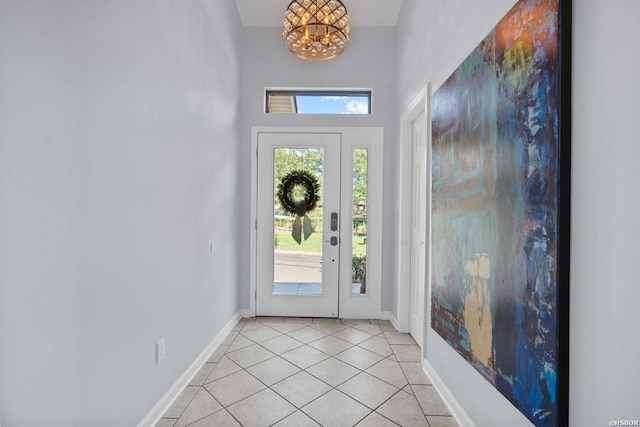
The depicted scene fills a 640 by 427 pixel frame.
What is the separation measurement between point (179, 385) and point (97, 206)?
1381 millimetres

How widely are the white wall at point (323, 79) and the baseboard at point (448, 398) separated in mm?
1239

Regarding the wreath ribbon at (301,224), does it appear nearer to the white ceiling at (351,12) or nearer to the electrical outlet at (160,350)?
the electrical outlet at (160,350)

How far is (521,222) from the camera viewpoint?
1.19 meters

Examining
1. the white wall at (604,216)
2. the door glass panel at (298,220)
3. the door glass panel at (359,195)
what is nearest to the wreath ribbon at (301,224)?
the door glass panel at (298,220)

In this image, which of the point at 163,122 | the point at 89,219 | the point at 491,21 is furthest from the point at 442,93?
the point at 89,219

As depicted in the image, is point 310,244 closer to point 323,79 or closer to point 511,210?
point 323,79

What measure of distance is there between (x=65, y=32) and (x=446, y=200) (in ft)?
6.55

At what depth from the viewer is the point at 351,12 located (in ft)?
11.2

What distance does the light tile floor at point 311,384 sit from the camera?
6.01 feet

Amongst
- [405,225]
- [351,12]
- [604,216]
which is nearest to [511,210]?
[604,216]

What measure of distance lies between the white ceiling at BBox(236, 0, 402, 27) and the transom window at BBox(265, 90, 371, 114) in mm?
743

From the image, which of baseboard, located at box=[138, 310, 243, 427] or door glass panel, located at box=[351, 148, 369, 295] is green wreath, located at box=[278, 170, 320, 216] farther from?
baseboard, located at box=[138, 310, 243, 427]

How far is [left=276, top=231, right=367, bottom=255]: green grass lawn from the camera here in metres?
3.59

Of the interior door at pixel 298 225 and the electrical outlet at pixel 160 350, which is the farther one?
the interior door at pixel 298 225
